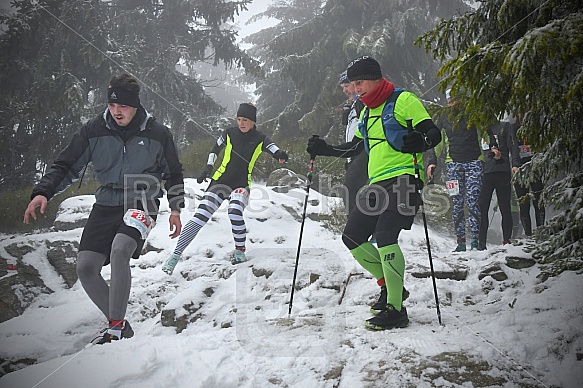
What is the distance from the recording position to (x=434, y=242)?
7332 millimetres

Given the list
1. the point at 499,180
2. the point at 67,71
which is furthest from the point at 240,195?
the point at 67,71

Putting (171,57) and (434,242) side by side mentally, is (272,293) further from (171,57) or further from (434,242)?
(171,57)

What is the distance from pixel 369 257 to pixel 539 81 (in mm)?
1913

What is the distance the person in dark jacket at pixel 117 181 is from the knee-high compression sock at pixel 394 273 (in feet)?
6.65

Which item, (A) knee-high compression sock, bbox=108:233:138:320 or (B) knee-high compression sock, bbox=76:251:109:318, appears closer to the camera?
(A) knee-high compression sock, bbox=108:233:138:320

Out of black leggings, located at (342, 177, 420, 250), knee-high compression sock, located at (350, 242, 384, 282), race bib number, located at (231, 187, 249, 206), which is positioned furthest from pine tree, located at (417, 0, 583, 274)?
race bib number, located at (231, 187, 249, 206)

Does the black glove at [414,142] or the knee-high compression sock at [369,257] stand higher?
the black glove at [414,142]

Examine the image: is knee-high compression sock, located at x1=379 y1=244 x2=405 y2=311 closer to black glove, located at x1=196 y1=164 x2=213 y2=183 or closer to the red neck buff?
the red neck buff

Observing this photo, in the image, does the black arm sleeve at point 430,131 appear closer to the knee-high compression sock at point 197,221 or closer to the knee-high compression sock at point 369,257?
the knee-high compression sock at point 369,257

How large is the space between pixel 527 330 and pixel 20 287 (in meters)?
6.45

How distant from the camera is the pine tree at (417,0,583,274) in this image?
2.13 metres

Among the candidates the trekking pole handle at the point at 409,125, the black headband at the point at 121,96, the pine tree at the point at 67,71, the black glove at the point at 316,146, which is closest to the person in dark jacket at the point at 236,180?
the black glove at the point at 316,146

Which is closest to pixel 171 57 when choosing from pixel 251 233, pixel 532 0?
pixel 251 233

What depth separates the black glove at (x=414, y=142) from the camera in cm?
296
